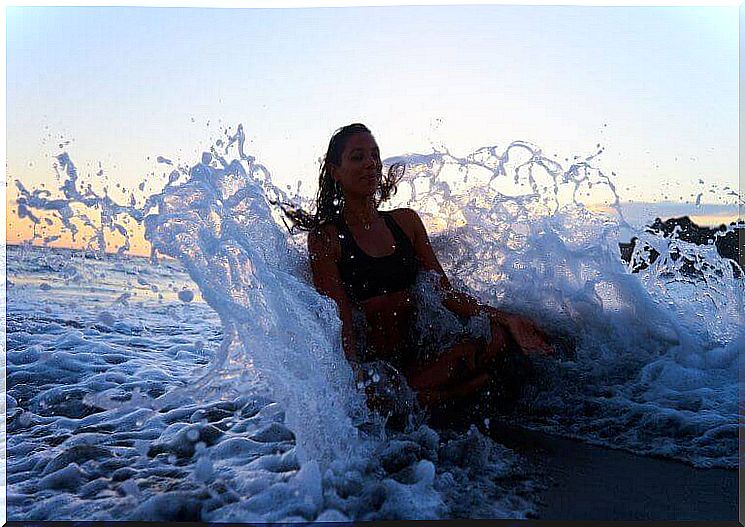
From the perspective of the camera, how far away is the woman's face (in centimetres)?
243

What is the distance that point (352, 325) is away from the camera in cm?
225

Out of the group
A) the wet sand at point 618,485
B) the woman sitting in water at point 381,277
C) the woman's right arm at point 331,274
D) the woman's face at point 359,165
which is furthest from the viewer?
the woman's face at point 359,165

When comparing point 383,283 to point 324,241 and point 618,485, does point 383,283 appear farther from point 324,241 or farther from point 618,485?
point 618,485

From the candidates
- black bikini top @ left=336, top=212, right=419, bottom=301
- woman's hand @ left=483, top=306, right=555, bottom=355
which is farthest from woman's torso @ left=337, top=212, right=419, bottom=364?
woman's hand @ left=483, top=306, right=555, bottom=355

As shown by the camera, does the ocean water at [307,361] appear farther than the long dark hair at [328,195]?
No

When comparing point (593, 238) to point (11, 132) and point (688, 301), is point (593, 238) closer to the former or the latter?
point (688, 301)

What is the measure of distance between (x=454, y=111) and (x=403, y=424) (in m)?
1.33

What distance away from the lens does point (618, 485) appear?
6.07 ft

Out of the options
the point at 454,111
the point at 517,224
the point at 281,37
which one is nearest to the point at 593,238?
the point at 517,224

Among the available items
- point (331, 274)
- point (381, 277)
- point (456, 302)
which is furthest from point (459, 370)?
point (331, 274)

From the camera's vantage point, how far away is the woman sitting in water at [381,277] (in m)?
2.31

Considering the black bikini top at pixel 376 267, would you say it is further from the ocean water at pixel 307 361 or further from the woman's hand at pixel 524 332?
the woman's hand at pixel 524 332

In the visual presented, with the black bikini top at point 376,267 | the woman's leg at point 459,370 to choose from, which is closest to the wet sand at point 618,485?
the woman's leg at point 459,370

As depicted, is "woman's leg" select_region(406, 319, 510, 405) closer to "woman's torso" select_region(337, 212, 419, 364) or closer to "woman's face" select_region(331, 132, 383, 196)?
"woman's torso" select_region(337, 212, 419, 364)
